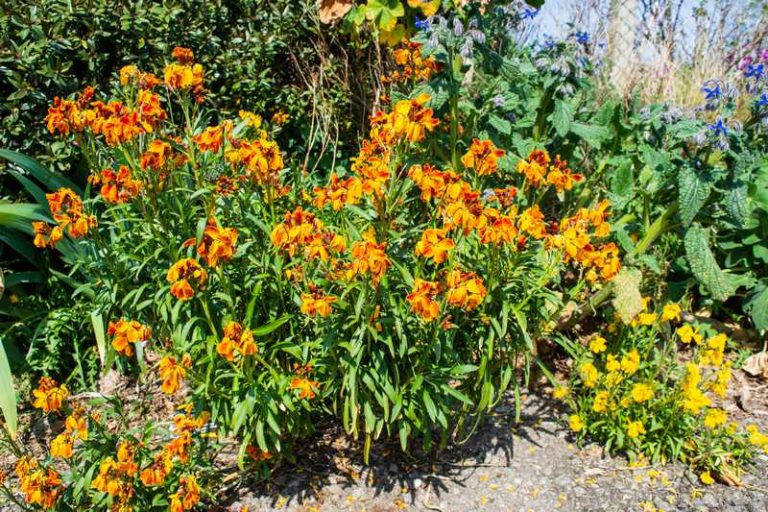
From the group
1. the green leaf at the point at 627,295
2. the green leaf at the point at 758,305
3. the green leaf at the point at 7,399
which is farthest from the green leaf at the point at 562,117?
the green leaf at the point at 7,399

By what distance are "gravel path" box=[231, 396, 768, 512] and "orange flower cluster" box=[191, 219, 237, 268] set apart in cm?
105

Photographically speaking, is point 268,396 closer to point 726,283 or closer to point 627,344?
point 627,344

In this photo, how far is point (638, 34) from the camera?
6.05 m

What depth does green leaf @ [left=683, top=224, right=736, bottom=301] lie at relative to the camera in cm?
287

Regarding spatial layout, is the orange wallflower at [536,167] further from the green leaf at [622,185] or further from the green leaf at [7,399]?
the green leaf at [7,399]

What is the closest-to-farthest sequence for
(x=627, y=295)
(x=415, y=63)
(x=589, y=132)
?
1. (x=627, y=295)
2. (x=589, y=132)
3. (x=415, y=63)

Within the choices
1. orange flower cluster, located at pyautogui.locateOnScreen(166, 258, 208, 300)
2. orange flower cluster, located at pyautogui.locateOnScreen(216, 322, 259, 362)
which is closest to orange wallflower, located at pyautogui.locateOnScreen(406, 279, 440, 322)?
Answer: orange flower cluster, located at pyautogui.locateOnScreen(216, 322, 259, 362)

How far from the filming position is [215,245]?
183cm

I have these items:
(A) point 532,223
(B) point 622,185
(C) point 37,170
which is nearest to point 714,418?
(A) point 532,223

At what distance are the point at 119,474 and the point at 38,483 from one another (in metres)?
0.22

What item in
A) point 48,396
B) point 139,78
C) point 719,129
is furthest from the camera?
point 719,129

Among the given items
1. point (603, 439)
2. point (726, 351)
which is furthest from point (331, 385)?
point (726, 351)

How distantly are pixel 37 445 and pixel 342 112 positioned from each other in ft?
7.97

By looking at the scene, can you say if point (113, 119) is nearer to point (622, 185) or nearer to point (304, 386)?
point (304, 386)
